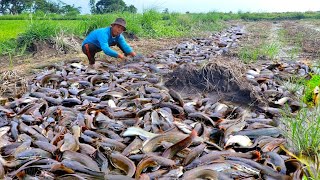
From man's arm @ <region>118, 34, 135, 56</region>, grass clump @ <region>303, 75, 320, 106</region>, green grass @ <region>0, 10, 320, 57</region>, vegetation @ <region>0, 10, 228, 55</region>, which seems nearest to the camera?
grass clump @ <region>303, 75, 320, 106</region>

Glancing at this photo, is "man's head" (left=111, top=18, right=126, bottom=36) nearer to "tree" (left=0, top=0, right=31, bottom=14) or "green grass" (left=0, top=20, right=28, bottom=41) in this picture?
"green grass" (left=0, top=20, right=28, bottom=41)

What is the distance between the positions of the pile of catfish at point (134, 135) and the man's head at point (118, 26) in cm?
160

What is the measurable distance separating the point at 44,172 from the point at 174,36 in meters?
11.7

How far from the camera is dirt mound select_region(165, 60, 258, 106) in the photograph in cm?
494

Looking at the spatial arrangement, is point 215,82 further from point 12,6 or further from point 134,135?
point 12,6

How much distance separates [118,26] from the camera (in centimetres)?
666

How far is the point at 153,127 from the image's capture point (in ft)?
11.9

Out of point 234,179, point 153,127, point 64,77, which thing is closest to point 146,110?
point 153,127

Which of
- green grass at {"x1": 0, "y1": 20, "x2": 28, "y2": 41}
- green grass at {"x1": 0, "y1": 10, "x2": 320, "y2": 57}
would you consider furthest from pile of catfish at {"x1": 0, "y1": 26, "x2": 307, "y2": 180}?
green grass at {"x1": 0, "y1": 20, "x2": 28, "y2": 41}

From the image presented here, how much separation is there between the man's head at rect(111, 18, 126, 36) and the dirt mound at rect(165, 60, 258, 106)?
1.63 m

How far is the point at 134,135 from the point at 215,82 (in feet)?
7.01

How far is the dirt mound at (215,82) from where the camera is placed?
194 inches

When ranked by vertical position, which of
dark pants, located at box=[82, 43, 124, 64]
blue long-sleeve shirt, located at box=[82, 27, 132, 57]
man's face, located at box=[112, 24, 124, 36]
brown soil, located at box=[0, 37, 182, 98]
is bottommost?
brown soil, located at box=[0, 37, 182, 98]

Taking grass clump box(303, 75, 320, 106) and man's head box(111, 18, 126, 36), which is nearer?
grass clump box(303, 75, 320, 106)
